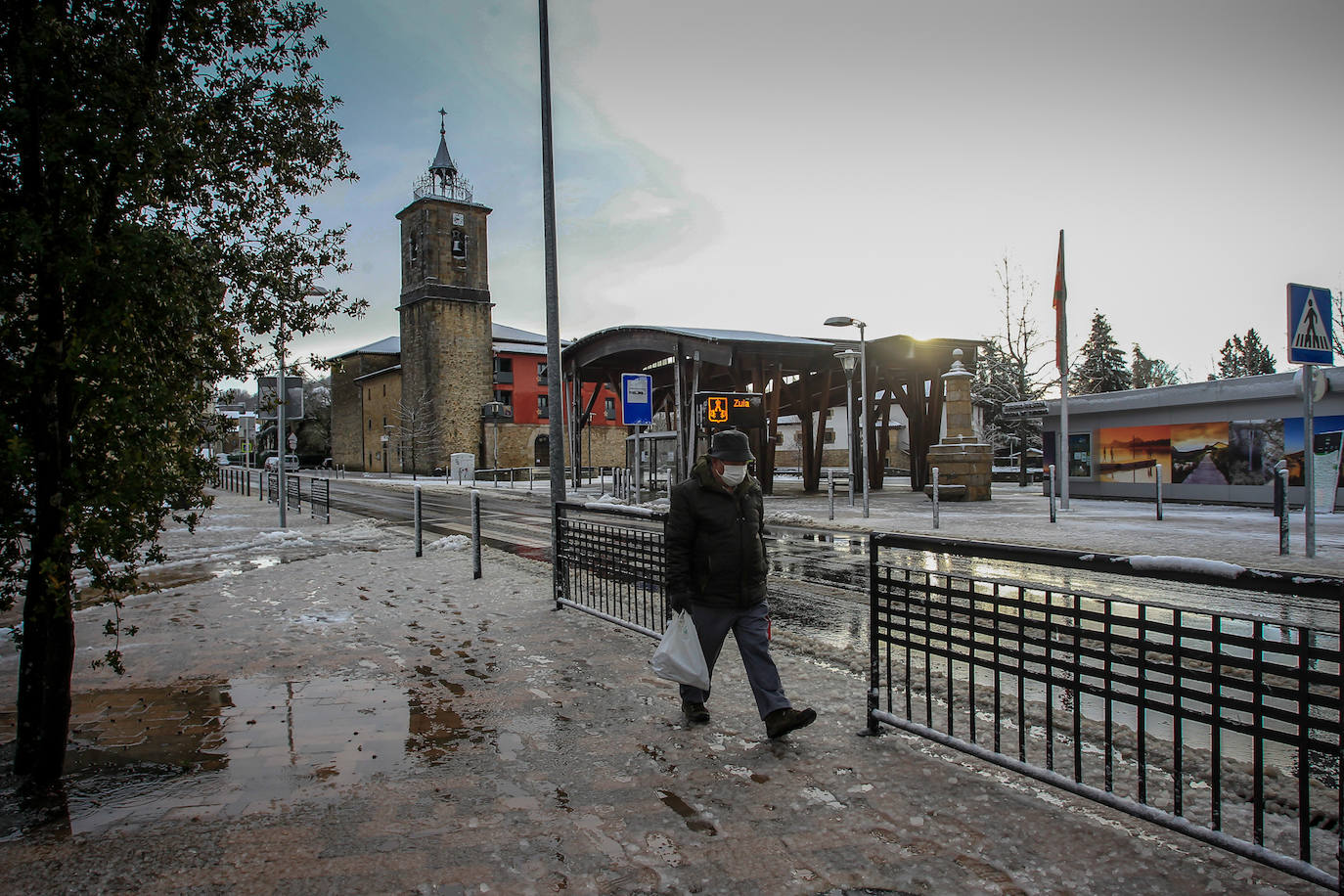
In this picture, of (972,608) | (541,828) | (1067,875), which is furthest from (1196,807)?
(541,828)

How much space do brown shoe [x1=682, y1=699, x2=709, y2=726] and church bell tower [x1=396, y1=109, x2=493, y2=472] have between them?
191 ft

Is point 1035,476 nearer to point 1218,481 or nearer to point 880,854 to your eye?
point 1218,481

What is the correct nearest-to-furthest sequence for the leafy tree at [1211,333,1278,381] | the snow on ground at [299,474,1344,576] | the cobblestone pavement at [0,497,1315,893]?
1. the cobblestone pavement at [0,497,1315,893]
2. the snow on ground at [299,474,1344,576]
3. the leafy tree at [1211,333,1278,381]

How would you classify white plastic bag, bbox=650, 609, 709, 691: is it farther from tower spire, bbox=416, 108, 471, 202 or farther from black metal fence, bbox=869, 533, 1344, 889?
tower spire, bbox=416, 108, 471, 202

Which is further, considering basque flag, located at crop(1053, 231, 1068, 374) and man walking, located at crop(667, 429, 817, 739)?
basque flag, located at crop(1053, 231, 1068, 374)

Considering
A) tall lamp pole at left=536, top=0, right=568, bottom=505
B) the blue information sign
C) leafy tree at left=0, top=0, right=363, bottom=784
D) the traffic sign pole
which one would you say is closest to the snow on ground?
the traffic sign pole

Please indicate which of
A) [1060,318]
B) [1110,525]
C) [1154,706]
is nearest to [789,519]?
[1110,525]

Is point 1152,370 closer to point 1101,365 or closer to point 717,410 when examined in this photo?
point 1101,365

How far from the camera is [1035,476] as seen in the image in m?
39.8

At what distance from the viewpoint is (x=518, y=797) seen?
3.67 m

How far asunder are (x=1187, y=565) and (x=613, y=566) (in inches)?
195

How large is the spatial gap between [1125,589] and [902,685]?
5020 millimetres

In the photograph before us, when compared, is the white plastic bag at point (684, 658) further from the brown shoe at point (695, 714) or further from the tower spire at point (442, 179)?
the tower spire at point (442, 179)

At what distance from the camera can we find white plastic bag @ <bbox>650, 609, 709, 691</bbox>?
175 inches
